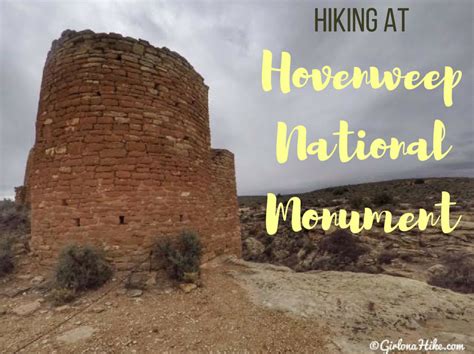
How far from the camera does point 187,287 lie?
4.42m

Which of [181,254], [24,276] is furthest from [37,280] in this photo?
[181,254]

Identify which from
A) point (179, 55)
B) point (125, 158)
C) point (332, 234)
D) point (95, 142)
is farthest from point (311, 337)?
point (332, 234)

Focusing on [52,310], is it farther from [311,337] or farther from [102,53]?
[102,53]

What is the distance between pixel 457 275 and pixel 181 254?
24.5ft

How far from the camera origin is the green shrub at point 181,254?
188 inches

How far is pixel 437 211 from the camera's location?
41.4ft

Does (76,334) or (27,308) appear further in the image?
(27,308)

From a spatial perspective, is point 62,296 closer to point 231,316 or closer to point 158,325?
point 158,325

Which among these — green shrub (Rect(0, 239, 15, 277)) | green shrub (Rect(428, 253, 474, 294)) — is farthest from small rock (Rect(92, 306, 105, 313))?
green shrub (Rect(428, 253, 474, 294))

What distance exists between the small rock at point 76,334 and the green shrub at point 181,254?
173cm

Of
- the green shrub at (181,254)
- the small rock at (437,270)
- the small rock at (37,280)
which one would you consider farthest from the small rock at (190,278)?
the small rock at (437,270)

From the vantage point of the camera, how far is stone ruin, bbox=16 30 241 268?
15.9ft

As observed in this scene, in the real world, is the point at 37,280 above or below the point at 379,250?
above

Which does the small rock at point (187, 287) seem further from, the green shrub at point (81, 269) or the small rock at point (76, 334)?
the small rock at point (76, 334)
